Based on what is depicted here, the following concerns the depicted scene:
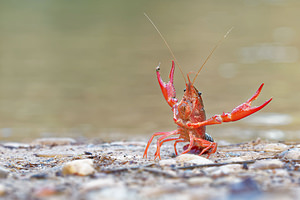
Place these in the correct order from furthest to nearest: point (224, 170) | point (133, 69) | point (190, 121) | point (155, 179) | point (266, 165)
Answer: point (133, 69), point (190, 121), point (266, 165), point (224, 170), point (155, 179)

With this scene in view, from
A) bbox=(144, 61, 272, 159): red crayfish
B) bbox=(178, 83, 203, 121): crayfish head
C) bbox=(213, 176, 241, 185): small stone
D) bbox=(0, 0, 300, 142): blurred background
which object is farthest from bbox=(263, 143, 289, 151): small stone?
bbox=(0, 0, 300, 142): blurred background

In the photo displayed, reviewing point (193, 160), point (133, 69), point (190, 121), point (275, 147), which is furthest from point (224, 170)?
point (133, 69)

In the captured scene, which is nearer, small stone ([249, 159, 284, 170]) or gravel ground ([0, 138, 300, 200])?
gravel ground ([0, 138, 300, 200])

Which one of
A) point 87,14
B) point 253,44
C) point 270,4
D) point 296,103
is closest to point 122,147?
point 296,103

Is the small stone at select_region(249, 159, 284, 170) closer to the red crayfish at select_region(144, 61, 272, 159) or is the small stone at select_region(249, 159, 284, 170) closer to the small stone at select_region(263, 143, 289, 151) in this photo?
the red crayfish at select_region(144, 61, 272, 159)

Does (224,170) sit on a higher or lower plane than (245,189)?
higher

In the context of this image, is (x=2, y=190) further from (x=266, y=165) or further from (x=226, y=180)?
(x=266, y=165)

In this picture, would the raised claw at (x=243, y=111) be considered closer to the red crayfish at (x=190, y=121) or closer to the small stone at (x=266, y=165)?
the red crayfish at (x=190, y=121)

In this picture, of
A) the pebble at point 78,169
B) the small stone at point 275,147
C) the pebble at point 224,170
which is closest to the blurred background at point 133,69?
the small stone at point 275,147

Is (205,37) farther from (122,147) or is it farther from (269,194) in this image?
(269,194)
